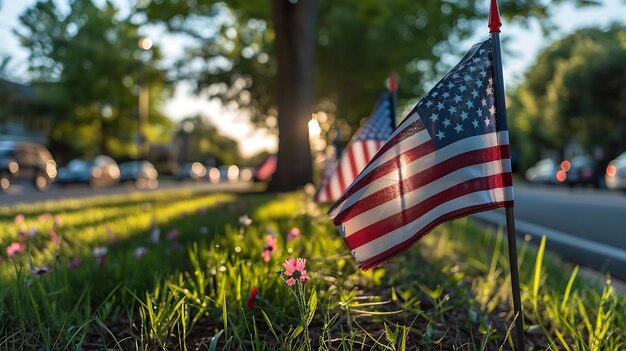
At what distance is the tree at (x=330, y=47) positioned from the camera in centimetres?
1614

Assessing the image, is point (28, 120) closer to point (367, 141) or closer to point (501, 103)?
point (367, 141)

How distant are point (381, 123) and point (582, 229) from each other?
247 inches

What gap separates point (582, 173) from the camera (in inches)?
1409

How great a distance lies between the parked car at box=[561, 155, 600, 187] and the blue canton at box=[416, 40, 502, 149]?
115ft

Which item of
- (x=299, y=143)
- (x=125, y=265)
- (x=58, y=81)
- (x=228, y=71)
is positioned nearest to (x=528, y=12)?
(x=299, y=143)

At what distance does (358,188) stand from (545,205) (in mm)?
15135

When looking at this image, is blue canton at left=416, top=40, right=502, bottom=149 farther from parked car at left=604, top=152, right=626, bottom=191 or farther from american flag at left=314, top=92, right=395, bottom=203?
parked car at left=604, top=152, right=626, bottom=191

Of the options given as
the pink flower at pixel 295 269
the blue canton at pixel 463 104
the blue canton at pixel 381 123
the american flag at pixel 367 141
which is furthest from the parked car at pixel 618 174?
the pink flower at pixel 295 269

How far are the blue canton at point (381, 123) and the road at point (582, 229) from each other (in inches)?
80.5

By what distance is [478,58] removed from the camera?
9.52 feet

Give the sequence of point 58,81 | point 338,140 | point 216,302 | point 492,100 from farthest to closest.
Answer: point 58,81, point 338,140, point 216,302, point 492,100

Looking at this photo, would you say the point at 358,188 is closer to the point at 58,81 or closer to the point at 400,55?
the point at 400,55

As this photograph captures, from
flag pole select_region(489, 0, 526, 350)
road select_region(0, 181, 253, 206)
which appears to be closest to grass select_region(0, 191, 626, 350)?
flag pole select_region(489, 0, 526, 350)

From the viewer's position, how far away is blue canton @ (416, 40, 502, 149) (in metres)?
2.85
